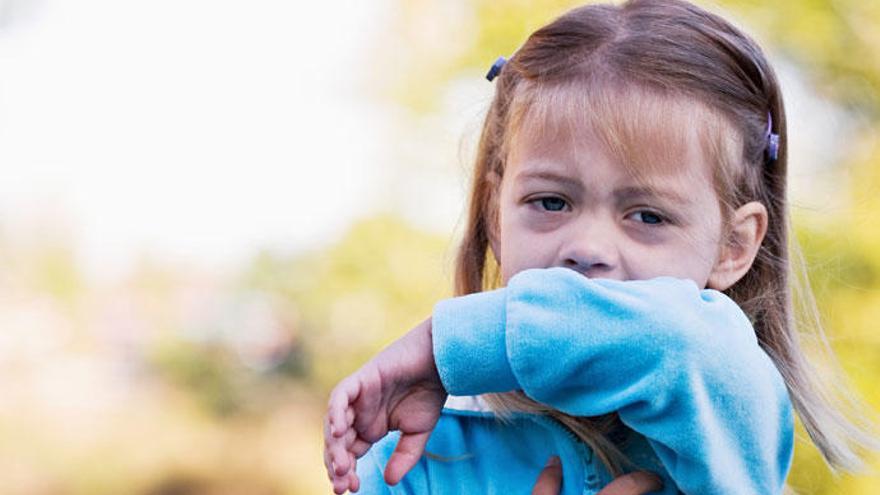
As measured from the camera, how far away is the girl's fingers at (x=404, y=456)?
183 centimetres

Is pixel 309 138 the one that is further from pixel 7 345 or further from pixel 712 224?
pixel 712 224

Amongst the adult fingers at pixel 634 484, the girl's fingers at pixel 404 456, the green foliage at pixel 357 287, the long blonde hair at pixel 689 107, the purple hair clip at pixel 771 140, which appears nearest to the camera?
the girl's fingers at pixel 404 456

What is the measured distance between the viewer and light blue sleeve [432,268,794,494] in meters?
1.69

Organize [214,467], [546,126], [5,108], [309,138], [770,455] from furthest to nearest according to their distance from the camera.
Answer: [5,108] < [214,467] < [309,138] < [546,126] < [770,455]

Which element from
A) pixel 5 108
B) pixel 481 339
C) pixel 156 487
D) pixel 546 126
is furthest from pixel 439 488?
pixel 5 108

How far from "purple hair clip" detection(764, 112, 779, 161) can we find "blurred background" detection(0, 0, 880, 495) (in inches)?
160

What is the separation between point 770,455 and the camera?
183cm

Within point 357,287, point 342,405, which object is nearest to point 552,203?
point 342,405

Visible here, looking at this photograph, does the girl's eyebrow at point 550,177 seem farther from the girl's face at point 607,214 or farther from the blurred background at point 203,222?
the blurred background at point 203,222

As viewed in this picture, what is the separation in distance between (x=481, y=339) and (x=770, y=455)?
1.49ft

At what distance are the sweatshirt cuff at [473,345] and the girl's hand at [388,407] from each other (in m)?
0.06

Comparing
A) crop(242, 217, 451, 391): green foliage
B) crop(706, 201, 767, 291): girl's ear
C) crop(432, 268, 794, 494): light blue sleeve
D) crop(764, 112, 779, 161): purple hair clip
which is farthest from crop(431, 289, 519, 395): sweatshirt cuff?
crop(242, 217, 451, 391): green foliage

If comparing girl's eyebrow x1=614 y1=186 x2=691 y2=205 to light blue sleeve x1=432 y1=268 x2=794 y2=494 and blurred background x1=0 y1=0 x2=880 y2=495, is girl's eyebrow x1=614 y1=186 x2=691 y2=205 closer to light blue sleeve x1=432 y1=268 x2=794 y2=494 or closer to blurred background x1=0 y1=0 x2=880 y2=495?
light blue sleeve x1=432 y1=268 x2=794 y2=494

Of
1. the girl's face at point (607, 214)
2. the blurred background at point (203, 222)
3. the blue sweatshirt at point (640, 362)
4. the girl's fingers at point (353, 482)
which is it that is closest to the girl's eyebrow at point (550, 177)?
the girl's face at point (607, 214)
